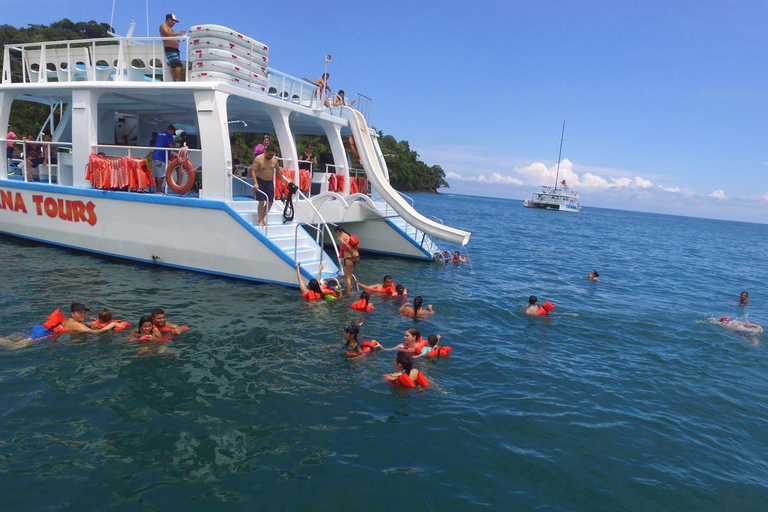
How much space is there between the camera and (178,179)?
13141 mm

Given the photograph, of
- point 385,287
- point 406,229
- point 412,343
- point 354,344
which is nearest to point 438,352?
point 412,343

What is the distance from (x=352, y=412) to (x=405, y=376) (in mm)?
1105

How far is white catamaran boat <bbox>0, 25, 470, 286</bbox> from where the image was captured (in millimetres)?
12180

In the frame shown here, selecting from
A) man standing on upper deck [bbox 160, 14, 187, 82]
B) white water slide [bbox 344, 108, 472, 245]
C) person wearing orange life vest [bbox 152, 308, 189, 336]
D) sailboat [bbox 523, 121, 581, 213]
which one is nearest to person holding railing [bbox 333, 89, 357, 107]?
white water slide [bbox 344, 108, 472, 245]

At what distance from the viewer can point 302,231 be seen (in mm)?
13094

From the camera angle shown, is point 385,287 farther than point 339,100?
No

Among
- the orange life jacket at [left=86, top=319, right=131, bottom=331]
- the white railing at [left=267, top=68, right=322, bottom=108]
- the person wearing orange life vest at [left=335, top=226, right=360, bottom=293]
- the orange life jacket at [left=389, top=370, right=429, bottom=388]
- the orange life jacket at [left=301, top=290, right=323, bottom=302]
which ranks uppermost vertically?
the white railing at [left=267, top=68, right=322, bottom=108]

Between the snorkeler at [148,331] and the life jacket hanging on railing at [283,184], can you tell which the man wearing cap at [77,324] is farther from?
the life jacket hanging on railing at [283,184]

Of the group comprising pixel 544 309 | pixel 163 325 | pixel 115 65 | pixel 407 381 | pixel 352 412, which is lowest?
pixel 352 412

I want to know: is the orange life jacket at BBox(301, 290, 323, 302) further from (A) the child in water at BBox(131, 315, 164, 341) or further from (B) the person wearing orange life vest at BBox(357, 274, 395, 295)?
(A) the child in water at BBox(131, 315, 164, 341)

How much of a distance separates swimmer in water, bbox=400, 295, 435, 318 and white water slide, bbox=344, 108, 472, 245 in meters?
4.09

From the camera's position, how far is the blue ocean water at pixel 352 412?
5012 millimetres

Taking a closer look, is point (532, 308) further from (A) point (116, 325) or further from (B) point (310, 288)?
(A) point (116, 325)

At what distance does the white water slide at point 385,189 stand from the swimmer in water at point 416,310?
13.4 feet
